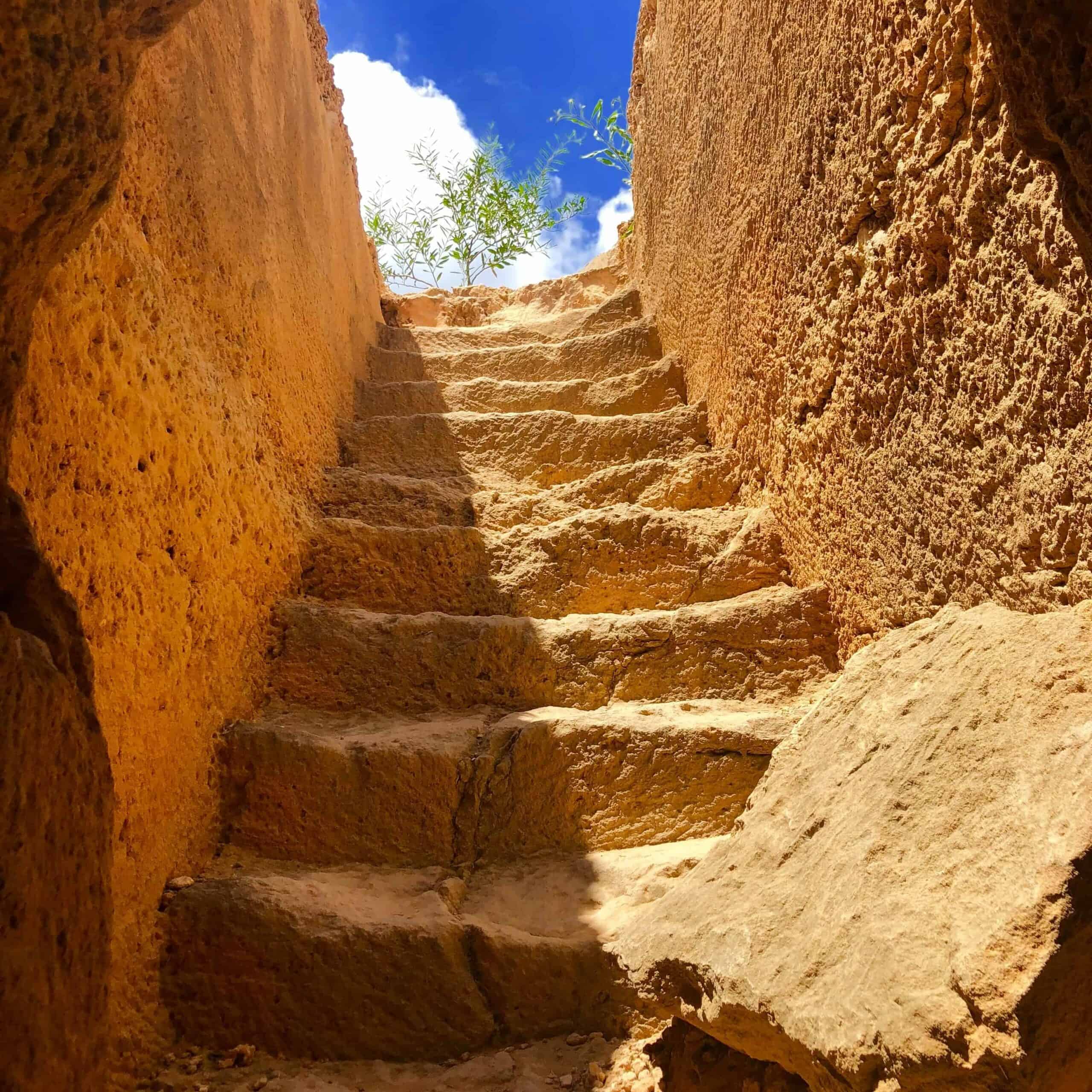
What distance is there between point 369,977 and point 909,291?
1.69 metres

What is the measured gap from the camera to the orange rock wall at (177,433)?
1.45 metres

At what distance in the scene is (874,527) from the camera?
1922 millimetres

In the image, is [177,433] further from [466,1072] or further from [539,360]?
[539,360]

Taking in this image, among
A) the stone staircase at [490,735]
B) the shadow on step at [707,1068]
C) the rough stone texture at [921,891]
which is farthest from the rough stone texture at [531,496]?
the shadow on step at [707,1068]

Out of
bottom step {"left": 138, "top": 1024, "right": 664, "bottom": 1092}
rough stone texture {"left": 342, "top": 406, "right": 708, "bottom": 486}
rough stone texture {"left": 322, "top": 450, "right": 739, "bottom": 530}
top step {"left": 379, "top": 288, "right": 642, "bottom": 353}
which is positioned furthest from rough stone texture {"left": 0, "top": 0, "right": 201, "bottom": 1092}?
top step {"left": 379, "top": 288, "right": 642, "bottom": 353}

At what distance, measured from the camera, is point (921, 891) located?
99cm

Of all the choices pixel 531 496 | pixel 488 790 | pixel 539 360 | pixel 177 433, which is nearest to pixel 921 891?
pixel 488 790

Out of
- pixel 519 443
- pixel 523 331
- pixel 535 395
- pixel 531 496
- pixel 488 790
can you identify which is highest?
pixel 523 331

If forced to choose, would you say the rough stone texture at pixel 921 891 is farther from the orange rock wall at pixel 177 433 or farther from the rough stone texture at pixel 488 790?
the orange rock wall at pixel 177 433

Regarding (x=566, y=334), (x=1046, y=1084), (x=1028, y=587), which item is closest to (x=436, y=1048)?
(x=1046, y=1084)

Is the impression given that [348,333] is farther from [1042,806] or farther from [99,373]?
[1042,806]

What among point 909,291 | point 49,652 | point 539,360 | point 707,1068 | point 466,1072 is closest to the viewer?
point 49,652

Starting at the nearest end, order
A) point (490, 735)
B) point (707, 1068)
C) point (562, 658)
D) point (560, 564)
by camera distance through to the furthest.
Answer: point (707, 1068)
point (490, 735)
point (562, 658)
point (560, 564)

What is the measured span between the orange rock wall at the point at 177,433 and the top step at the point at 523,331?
5.08ft
